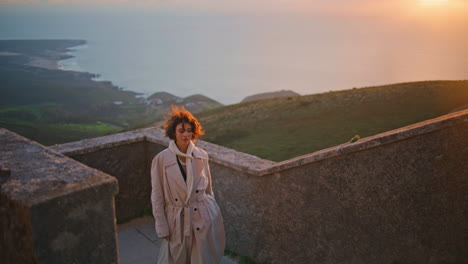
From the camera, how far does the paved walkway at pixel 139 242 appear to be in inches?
204

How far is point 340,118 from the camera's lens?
1446 cm

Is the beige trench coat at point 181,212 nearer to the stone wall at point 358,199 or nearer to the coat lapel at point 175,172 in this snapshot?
the coat lapel at point 175,172

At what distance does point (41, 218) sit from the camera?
1.99 m

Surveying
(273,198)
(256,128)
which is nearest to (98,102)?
(256,128)

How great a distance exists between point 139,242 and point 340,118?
34.3ft

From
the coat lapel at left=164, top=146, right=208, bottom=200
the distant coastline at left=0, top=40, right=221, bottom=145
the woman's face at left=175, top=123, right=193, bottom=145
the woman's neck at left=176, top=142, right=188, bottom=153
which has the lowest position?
the distant coastline at left=0, top=40, right=221, bottom=145

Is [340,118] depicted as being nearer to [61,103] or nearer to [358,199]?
[358,199]

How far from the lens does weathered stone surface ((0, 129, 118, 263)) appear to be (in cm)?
201

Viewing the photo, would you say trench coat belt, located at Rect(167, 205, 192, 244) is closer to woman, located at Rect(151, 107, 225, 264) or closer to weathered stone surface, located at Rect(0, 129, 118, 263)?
woman, located at Rect(151, 107, 225, 264)

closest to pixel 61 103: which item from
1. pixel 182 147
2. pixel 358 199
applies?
pixel 182 147

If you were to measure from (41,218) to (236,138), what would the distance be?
14.7m

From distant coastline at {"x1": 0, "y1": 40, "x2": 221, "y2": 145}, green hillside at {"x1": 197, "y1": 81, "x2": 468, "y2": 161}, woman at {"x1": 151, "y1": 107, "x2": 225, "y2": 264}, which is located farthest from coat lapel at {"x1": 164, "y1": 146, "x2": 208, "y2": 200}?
distant coastline at {"x1": 0, "y1": 40, "x2": 221, "y2": 145}

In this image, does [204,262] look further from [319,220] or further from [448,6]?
[448,6]

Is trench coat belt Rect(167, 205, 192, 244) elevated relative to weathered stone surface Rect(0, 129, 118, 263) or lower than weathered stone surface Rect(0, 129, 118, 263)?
lower
